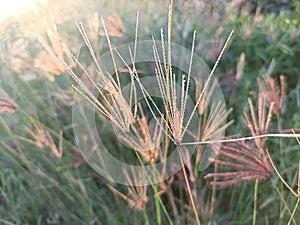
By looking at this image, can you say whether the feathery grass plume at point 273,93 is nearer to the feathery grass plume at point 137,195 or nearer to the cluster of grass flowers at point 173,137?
the cluster of grass flowers at point 173,137

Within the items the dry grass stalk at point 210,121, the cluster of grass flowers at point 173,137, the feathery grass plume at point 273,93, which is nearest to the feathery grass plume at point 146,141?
the cluster of grass flowers at point 173,137

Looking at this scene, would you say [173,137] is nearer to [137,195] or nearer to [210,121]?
[210,121]

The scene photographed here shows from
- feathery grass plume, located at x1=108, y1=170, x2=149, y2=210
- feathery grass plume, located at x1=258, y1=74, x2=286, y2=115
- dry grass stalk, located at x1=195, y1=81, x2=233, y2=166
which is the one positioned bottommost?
feathery grass plume, located at x1=108, y1=170, x2=149, y2=210

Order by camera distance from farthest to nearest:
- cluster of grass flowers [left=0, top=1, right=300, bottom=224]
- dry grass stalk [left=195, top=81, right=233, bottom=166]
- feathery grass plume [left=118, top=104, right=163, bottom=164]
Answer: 1. dry grass stalk [left=195, top=81, right=233, bottom=166]
2. feathery grass plume [left=118, top=104, right=163, bottom=164]
3. cluster of grass flowers [left=0, top=1, right=300, bottom=224]

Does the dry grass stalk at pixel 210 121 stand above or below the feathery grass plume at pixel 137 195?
above

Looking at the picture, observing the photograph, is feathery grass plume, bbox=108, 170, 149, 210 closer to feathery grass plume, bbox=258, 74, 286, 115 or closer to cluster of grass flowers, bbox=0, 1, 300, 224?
cluster of grass flowers, bbox=0, 1, 300, 224

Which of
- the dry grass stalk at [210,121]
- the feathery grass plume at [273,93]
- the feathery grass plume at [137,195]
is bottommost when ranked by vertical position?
the feathery grass plume at [137,195]

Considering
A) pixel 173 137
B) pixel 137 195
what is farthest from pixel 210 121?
pixel 137 195

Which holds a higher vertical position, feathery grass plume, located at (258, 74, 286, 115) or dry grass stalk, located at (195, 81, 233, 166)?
feathery grass plume, located at (258, 74, 286, 115)

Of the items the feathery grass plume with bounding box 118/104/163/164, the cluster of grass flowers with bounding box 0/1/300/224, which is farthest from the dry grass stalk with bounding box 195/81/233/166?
the feathery grass plume with bounding box 118/104/163/164

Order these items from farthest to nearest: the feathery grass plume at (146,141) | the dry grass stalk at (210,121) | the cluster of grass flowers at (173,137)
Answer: the dry grass stalk at (210,121) < the feathery grass plume at (146,141) < the cluster of grass flowers at (173,137)

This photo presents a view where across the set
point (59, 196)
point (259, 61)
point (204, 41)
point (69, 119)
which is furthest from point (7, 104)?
point (259, 61)
